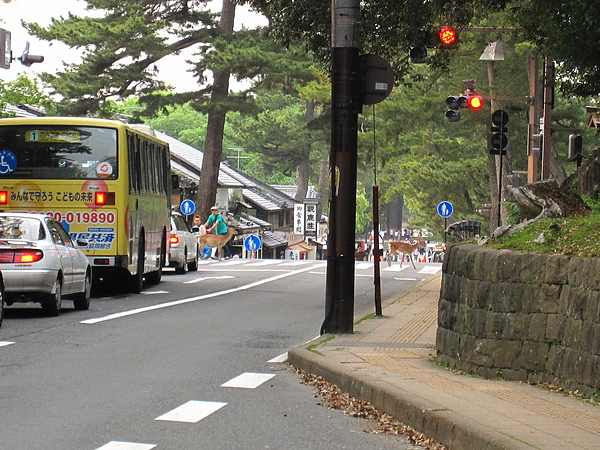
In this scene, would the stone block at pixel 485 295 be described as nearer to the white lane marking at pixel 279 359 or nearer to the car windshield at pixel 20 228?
the white lane marking at pixel 279 359

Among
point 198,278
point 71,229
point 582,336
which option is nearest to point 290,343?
point 582,336

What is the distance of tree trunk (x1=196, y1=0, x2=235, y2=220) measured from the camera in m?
47.0

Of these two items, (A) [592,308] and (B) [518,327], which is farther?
(B) [518,327]

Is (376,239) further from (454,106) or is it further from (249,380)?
(454,106)

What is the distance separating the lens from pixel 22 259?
15547mm

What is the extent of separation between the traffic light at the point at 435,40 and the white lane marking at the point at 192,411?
12126 millimetres

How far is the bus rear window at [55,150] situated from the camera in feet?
66.8

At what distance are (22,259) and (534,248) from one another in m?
8.14

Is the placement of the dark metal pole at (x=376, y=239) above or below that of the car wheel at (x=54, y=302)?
above

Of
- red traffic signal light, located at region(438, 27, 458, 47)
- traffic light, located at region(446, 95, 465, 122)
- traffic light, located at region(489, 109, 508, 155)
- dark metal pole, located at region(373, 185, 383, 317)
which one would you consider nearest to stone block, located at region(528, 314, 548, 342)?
dark metal pole, located at region(373, 185, 383, 317)

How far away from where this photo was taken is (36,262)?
1560cm

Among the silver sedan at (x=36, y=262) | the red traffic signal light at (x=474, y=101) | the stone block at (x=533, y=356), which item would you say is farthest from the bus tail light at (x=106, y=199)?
the stone block at (x=533, y=356)

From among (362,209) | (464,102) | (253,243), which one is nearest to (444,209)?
(253,243)

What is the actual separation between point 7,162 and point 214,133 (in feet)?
94.1
